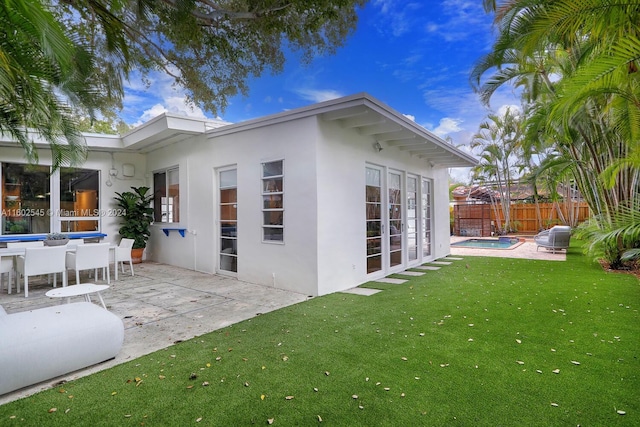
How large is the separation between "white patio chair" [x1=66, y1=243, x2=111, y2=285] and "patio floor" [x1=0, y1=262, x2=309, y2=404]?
0.55 meters

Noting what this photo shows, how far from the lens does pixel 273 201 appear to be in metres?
6.25

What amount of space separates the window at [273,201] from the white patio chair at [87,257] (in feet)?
10.3

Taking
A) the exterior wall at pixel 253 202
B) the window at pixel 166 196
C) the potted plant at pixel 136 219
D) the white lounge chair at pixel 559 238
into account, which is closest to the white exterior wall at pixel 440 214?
the white lounge chair at pixel 559 238

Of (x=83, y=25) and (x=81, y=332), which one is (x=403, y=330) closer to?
(x=81, y=332)

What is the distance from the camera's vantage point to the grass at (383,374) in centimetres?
224

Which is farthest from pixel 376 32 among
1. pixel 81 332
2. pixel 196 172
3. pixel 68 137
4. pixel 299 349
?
pixel 81 332

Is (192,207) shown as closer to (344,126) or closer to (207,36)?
(207,36)

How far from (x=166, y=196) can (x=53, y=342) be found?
7.25 meters

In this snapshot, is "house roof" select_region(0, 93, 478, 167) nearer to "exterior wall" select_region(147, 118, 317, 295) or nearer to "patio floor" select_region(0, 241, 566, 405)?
"exterior wall" select_region(147, 118, 317, 295)

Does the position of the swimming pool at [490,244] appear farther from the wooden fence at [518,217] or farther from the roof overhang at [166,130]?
the roof overhang at [166,130]

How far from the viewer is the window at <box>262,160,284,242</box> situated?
241 inches

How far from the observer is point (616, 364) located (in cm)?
290

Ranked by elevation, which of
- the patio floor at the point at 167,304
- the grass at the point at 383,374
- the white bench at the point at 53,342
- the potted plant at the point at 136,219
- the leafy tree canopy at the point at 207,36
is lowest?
the grass at the point at 383,374

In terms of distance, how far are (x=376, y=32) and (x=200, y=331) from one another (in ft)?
28.6
